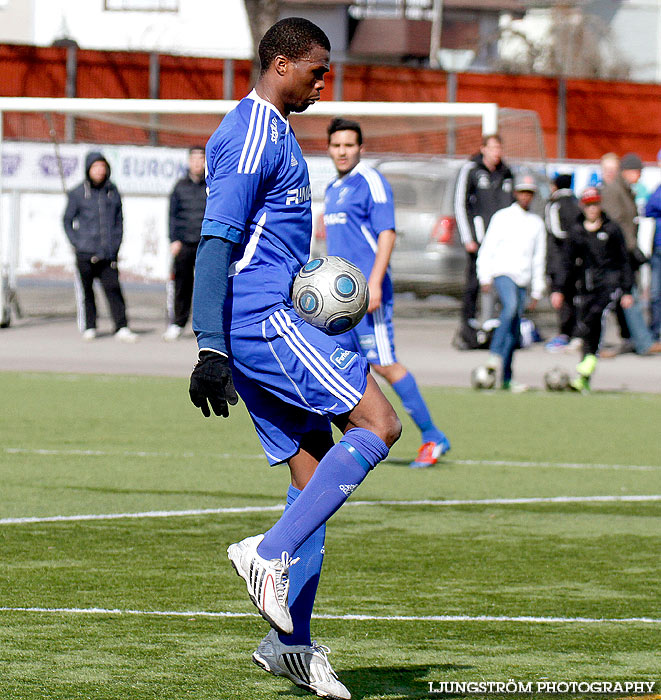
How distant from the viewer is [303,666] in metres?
4.79

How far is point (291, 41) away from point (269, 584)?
1.71m

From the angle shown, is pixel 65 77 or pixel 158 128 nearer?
pixel 158 128

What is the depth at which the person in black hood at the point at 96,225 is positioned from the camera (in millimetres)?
18531

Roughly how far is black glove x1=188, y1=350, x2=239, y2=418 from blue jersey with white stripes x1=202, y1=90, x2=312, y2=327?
12.4 inches

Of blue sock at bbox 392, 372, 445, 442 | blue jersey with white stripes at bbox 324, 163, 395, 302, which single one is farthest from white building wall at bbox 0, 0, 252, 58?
blue sock at bbox 392, 372, 445, 442

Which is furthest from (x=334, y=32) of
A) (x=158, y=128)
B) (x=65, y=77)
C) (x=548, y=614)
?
(x=548, y=614)

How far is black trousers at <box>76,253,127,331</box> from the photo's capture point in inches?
738

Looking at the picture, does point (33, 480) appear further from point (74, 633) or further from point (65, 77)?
point (65, 77)

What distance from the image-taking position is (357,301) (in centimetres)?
515

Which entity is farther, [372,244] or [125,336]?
[125,336]

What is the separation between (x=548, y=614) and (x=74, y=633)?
1797 mm

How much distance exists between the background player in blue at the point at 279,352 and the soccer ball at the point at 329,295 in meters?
0.05

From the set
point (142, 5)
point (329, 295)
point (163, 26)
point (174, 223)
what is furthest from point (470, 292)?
point (142, 5)

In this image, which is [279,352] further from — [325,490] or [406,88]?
[406,88]
